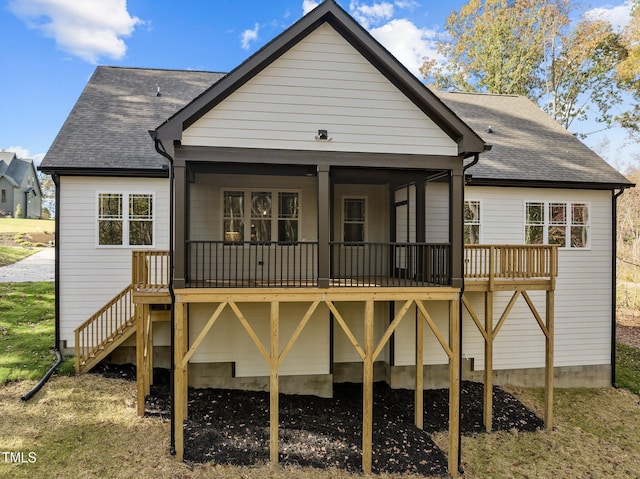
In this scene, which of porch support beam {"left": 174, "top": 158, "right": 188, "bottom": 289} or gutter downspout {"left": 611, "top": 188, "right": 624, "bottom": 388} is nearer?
porch support beam {"left": 174, "top": 158, "right": 188, "bottom": 289}

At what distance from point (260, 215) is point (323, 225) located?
348cm

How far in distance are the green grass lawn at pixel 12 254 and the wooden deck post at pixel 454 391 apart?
23998mm

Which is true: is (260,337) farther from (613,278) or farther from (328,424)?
(613,278)

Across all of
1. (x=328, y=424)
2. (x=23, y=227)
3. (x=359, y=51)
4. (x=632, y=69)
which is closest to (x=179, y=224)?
(x=359, y=51)

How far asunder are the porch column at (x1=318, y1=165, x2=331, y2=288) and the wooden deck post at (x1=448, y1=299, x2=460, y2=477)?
273cm

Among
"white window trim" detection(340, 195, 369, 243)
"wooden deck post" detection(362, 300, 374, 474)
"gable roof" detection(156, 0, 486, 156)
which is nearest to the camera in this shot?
"gable roof" detection(156, 0, 486, 156)

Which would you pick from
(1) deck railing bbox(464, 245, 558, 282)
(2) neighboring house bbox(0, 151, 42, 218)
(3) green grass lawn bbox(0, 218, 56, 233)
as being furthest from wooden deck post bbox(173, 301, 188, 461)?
(2) neighboring house bbox(0, 151, 42, 218)

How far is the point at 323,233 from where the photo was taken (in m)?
6.91

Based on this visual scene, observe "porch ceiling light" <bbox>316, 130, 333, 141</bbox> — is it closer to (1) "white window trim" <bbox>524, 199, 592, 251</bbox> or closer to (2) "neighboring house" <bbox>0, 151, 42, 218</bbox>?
(1) "white window trim" <bbox>524, 199, 592, 251</bbox>

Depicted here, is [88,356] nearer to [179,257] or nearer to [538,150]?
[179,257]

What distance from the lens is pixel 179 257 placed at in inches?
266

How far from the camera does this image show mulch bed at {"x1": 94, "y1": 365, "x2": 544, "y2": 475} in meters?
7.04

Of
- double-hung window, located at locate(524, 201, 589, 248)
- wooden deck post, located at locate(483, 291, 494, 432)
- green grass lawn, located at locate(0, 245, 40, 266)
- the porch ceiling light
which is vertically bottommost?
wooden deck post, located at locate(483, 291, 494, 432)

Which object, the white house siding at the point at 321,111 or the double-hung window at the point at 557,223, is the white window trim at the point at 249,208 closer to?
the white house siding at the point at 321,111
